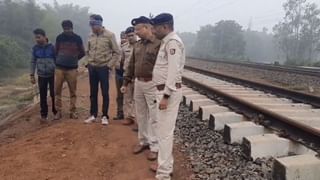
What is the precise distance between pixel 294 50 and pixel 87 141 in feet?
188

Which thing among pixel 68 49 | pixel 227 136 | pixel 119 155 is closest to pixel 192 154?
pixel 227 136

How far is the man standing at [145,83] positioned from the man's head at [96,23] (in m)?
1.47

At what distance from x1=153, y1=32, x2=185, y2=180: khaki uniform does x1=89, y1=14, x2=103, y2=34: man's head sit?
2477mm

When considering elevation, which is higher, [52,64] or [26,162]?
[52,64]

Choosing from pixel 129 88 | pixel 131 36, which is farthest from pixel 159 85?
pixel 129 88

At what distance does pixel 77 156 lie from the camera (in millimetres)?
5676

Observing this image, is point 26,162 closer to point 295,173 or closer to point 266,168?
point 266,168

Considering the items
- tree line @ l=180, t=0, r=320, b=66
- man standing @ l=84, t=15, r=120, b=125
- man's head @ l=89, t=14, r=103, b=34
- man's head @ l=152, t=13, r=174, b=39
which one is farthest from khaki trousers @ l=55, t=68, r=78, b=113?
tree line @ l=180, t=0, r=320, b=66

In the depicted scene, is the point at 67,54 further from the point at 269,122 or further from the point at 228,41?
the point at 228,41

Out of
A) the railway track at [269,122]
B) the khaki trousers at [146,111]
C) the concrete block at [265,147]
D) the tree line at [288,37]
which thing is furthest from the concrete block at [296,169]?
the tree line at [288,37]

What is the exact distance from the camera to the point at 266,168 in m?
4.70

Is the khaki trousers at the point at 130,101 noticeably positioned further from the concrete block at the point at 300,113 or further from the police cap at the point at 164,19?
the police cap at the point at 164,19

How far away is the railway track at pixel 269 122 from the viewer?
5.07 metres

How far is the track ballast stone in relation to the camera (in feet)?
15.4
